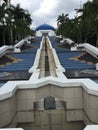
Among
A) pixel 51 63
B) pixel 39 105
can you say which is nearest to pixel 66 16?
pixel 51 63

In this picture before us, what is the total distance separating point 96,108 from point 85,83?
1.26 metres

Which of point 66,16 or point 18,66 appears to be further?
point 66,16

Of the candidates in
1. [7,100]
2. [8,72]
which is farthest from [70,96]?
[8,72]

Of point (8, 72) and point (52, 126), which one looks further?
point (8, 72)

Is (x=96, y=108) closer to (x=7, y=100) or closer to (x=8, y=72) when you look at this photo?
(x=7, y=100)

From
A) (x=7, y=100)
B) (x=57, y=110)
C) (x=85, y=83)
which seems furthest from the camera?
(x=57, y=110)

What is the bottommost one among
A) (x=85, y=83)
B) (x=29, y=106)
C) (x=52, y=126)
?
(x=52, y=126)

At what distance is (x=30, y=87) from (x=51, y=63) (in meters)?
13.5

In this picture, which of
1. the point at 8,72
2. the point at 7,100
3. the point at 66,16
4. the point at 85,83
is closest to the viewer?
the point at 7,100

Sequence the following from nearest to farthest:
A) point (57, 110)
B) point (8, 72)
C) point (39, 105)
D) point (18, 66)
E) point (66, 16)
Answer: point (57, 110) < point (39, 105) < point (8, 72) < point (18, 66) < point (66, 16)

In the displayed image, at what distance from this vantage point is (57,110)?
1290cm

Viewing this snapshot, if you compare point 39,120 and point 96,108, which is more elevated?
point 96,108

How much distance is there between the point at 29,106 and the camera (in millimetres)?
12305

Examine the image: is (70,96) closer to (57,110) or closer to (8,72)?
(57,110)
